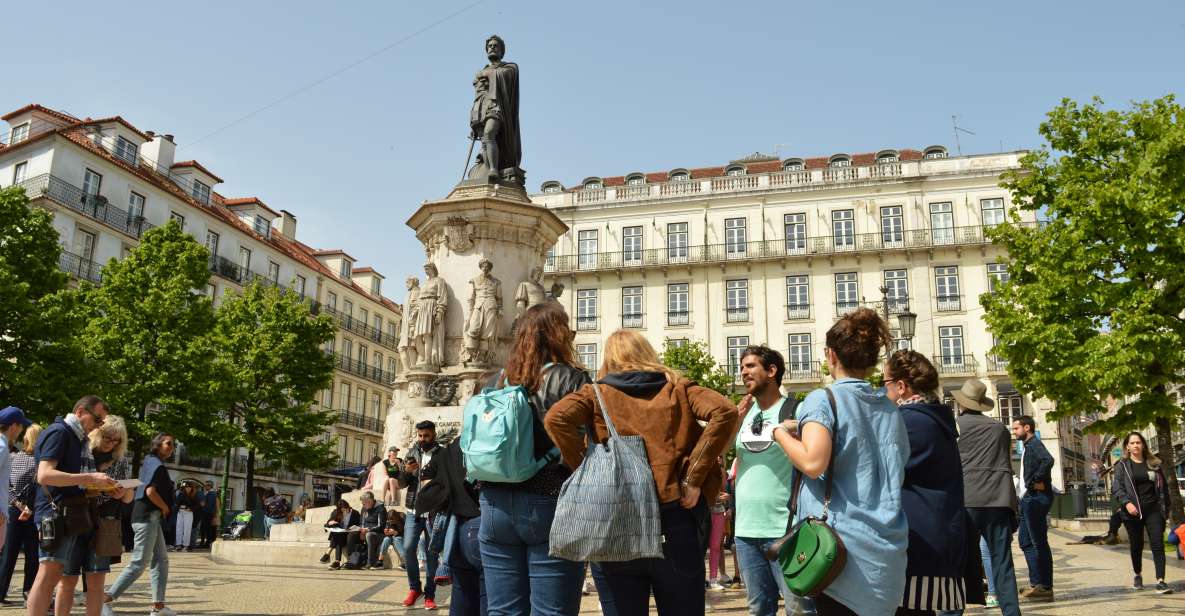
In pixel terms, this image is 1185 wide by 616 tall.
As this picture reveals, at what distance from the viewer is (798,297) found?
1880 inches

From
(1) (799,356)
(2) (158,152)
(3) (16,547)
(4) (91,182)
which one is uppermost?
(2) (158,152)

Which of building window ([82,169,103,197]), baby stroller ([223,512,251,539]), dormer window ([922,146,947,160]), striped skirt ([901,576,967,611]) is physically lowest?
baby stroller ([223,512,251,539])

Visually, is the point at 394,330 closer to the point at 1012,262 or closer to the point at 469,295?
the point at 1012,262

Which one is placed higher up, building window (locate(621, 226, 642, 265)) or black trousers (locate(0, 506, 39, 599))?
building window (locate(621, 226, 642, 265))

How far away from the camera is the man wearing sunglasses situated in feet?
15.0

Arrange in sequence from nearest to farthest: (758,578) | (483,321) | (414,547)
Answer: (758,578) < (414,547) < (483,321)

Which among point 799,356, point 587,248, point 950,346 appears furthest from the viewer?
point 587,248

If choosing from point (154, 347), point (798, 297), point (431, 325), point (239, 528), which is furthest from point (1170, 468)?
point (798, 297)

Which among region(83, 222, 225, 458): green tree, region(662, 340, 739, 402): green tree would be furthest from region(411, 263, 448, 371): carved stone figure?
region(662, 340, 739, 402): green tree

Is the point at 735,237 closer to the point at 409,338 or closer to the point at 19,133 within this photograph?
the point at 19,133

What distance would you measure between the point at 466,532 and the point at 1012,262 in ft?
66.2

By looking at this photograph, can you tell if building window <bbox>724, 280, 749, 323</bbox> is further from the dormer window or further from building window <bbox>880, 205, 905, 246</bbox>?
the dormer window

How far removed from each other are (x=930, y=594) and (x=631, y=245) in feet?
156

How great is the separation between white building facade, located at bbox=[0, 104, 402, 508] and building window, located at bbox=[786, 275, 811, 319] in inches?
944
